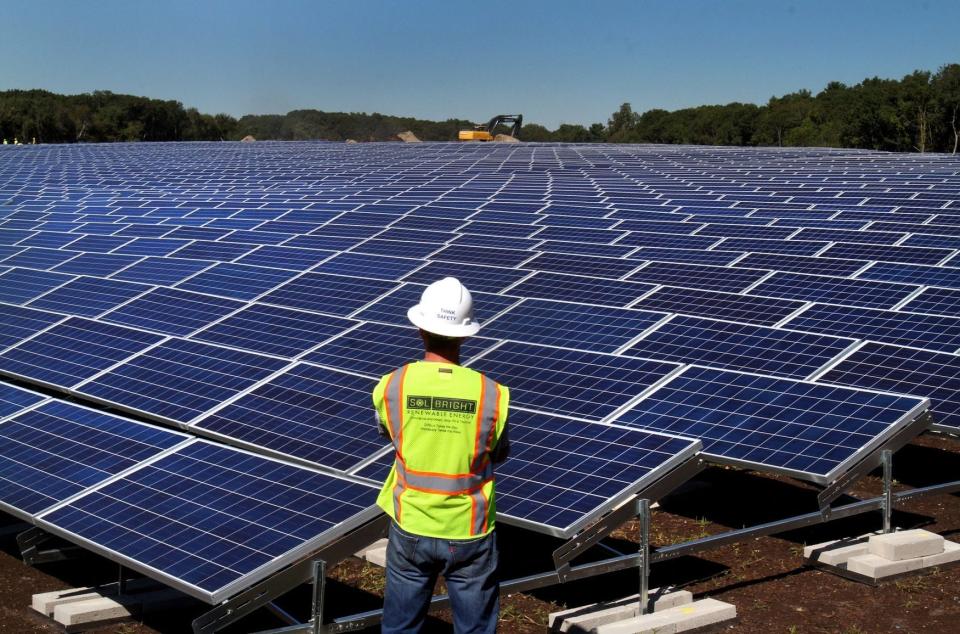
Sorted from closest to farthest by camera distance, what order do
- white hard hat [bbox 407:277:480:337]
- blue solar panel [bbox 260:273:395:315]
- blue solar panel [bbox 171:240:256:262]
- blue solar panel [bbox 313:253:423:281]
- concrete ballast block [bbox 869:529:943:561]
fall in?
white hard hat [bbox 407:277:480:337] < concrete ballast block [bbox 869:529:943:561] < blue solar panel [bbox 260:273:395:315] < blue solar panel [bbox 313:253:423:281] < blue solar panel [bbox 171:240:256:262]

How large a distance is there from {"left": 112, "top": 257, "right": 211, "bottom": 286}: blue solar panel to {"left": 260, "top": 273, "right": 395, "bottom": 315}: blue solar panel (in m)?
2.01

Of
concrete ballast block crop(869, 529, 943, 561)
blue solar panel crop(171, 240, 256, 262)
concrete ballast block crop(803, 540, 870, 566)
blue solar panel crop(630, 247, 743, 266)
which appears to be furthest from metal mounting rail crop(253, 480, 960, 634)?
blue solar panel crop(171, 240, 256, 262)

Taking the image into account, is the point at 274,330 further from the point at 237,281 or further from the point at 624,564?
the point at 624,564

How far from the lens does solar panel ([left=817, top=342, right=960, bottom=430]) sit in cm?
1105

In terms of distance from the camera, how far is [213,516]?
313 inches

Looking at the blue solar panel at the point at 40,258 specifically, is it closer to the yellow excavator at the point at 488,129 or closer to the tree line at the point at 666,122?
the yellow excavator at the point at 488,129

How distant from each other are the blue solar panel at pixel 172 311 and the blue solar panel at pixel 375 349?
2198 millimetres

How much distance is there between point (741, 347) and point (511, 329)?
271 cm

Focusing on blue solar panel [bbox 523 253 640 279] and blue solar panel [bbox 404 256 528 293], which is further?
blue solar panel [bbox 523 253 640 279]

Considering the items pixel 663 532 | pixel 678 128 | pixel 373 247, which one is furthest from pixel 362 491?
pixel 678 128

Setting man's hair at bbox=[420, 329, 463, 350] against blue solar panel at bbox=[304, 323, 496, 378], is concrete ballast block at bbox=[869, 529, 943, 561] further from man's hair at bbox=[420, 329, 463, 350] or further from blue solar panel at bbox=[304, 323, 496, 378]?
man's hair at bbox=[420, 329, 463, 350]

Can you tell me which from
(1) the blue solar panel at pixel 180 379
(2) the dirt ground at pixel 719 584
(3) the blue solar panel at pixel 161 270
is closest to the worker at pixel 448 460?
(2) the dirt ground at pixel 719 584

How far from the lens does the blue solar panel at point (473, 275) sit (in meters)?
15.3

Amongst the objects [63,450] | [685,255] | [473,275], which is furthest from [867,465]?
[685,255]
